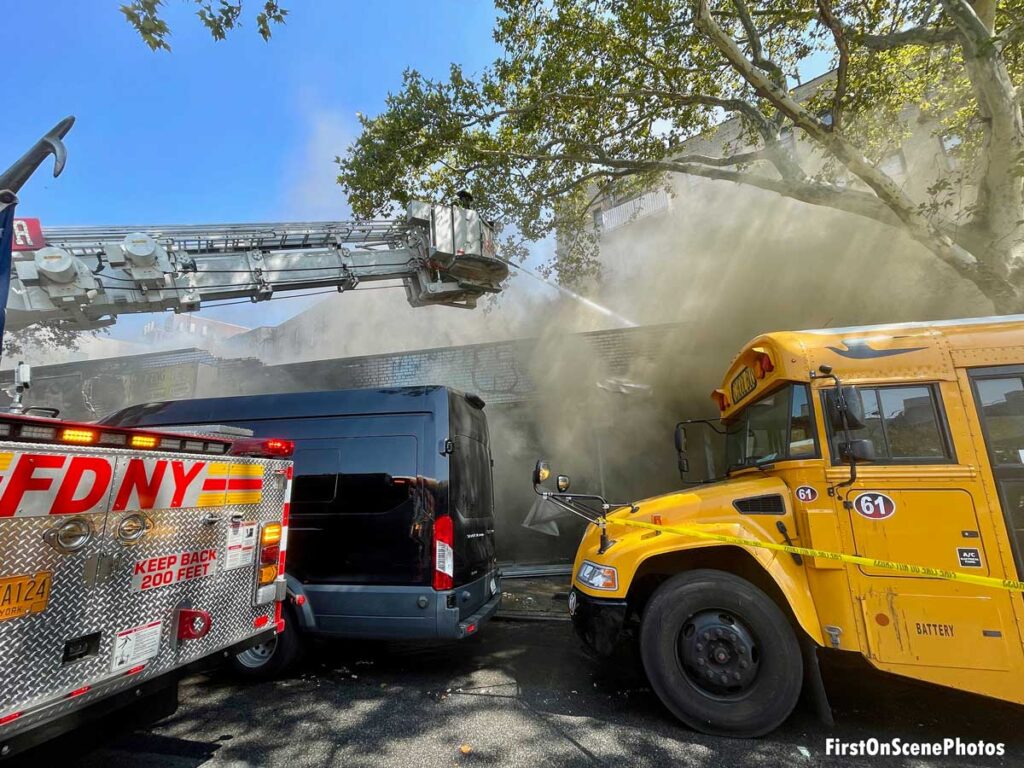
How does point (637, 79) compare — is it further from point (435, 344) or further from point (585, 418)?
point (435, 344)

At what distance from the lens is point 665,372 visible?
31.7 feet

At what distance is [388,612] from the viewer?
160 inches

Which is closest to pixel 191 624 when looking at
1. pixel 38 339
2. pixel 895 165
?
pixel 895 165

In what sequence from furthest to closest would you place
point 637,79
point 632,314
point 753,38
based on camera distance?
1. point 632,314
2. point 637,79
3. point 753,38

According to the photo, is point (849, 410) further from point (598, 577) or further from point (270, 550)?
point (270, 550)

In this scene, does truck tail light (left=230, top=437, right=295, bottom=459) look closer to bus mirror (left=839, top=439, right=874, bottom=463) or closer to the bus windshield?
the bus windshield

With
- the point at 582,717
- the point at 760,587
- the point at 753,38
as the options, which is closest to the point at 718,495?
the point at 760,587

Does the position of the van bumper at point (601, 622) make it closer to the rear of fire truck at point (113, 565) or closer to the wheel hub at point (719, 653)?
the wheel hub at point (719, 653)

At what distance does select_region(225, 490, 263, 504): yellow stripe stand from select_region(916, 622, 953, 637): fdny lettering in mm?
4162

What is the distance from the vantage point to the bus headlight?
3496mm

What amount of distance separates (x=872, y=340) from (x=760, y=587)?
1873 millimetres

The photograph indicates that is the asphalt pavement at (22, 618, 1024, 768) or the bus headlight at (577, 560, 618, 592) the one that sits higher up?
the bus headlight at (577, 560, 618, 592)

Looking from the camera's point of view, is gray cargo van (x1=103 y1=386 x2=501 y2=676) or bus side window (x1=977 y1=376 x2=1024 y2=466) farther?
gray cargo van (x1=103 y1=386 x2=501 y2=676)

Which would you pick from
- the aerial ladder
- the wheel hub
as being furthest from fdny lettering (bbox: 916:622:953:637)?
the aerial ladder
